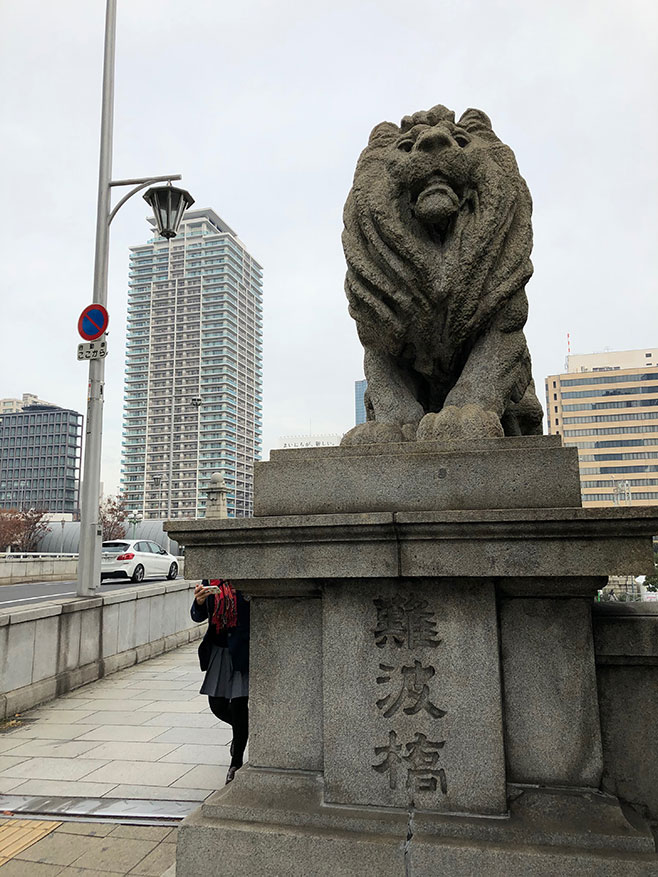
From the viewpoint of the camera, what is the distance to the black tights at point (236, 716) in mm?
3979

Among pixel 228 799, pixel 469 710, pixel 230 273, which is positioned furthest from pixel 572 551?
pixel 230 273

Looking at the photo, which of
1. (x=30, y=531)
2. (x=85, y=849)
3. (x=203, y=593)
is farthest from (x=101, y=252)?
(x=30, y=531)

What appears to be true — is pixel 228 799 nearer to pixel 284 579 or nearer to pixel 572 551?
pixel 284 579

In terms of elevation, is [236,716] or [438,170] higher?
[438,170]

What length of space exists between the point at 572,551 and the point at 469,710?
0.68 m

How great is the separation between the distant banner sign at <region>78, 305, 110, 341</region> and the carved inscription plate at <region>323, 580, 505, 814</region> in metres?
5.95

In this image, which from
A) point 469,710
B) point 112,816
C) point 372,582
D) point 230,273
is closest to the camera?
point 469,710

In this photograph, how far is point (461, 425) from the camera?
8.39 ft

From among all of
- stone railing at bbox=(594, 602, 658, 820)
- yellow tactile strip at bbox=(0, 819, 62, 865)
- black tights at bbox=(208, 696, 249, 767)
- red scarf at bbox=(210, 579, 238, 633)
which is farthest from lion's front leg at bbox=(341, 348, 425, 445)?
yellow tactile strip at bbox=(0, 819, 62, 865)

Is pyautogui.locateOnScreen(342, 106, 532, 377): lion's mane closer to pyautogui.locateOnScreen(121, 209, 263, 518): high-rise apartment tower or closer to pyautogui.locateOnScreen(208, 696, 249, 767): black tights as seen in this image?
pyautogui.locateOnScreen(208, 696, 249, 767): black tights

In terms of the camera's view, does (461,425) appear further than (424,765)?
Yes

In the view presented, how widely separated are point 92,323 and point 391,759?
642 centimetres

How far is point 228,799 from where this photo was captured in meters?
2.40

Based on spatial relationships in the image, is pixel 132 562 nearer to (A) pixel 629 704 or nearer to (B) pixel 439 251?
(B) pixel 439 251
